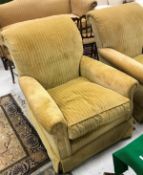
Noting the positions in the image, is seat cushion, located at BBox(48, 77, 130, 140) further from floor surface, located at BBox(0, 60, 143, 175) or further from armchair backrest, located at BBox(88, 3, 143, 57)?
armchair backrest, located at BBox(88, 3, 143, 57)

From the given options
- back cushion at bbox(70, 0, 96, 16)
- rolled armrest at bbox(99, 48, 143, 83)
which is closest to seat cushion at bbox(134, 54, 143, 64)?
rolled armrest at bbox(99, 48, 143, 83)

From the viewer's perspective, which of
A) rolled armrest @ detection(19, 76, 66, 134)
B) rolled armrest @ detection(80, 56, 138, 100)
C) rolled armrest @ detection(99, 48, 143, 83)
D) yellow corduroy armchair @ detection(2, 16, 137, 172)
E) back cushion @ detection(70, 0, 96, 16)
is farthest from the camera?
back cushion @ detection(70, 0, 96, 16)

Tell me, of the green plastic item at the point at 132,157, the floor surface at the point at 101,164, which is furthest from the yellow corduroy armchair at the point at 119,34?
the green plastic item at the point at 132,157

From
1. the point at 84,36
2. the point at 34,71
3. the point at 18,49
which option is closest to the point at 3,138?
the point at 34,71

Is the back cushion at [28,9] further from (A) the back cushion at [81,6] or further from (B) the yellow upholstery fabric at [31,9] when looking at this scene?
(A) the back cushion at [81,6]

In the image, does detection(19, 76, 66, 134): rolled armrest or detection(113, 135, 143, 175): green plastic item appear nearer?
detection(113, 135, 143, 175): green plastic item

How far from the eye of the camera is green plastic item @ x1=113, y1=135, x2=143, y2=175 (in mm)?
1258

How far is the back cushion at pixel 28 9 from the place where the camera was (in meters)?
3.39

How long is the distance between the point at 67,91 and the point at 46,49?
40 cm

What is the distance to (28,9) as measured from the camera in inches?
138

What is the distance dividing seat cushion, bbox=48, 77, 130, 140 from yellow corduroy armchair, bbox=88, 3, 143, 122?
0.33 meters

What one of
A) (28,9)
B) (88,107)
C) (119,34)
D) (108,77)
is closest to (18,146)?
(88,107)

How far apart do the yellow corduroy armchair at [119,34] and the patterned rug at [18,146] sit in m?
0.93

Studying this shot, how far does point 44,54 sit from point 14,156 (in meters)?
0.88
